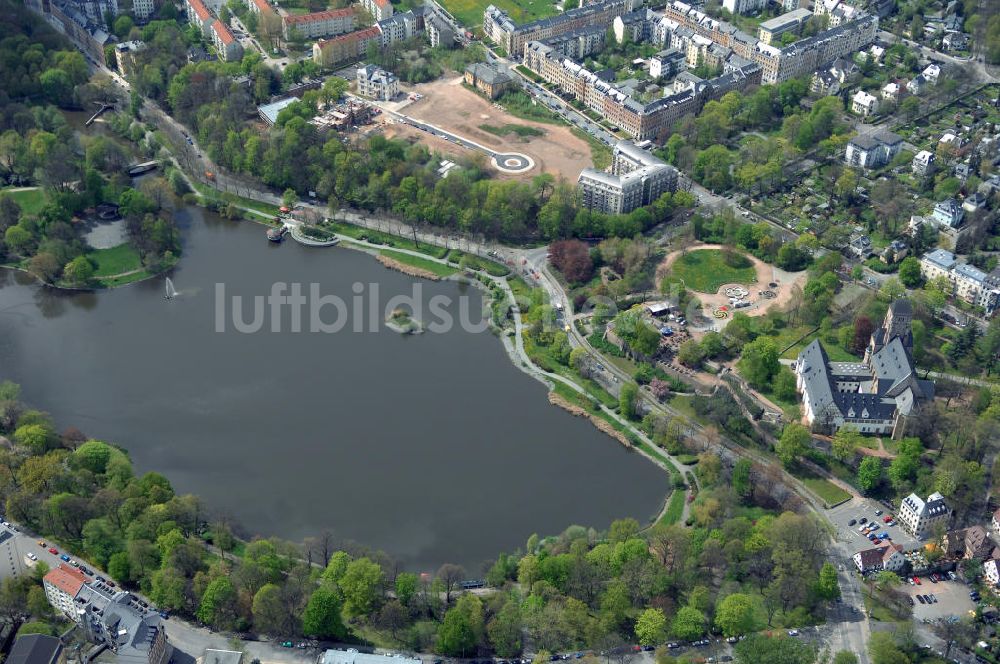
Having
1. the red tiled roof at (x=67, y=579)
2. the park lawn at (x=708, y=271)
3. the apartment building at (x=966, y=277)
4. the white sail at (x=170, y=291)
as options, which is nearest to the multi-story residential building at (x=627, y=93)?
the park lawn at (x=708, y=271)

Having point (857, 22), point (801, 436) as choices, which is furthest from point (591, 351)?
point (857, 22)

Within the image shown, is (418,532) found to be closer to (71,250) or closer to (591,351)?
(591,351)

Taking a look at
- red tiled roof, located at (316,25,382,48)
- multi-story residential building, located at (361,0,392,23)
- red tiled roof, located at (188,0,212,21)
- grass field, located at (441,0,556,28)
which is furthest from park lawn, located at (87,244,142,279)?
grass field, located at (441,0,556,28)

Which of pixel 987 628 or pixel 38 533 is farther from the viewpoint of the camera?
pixel 38 533

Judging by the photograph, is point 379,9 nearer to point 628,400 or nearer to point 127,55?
point 127,55

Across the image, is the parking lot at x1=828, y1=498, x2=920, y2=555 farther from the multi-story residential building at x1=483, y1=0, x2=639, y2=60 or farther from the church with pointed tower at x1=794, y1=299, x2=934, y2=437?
the multi-story residential building at x1=483, y1=0, x2=639, y2=60

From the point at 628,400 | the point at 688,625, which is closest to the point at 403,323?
the point at 628,400
